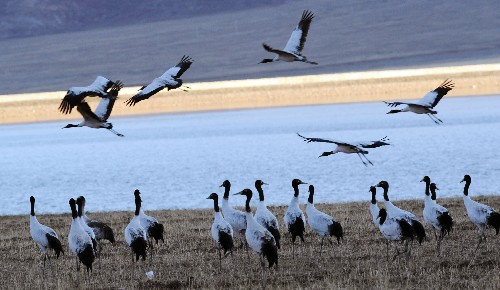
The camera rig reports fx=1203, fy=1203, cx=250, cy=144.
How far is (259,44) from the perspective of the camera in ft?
451

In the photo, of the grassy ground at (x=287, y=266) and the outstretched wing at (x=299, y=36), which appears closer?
the grassy ground at (x=287, y=266)

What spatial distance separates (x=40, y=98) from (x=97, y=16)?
334 feet

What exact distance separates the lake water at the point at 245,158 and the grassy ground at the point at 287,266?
9.83m

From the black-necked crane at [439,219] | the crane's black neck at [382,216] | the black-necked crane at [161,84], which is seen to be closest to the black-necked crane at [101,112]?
the black-necked crane at [161,84]

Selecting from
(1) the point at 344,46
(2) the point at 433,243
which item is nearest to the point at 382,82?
(1) the point at 344,46

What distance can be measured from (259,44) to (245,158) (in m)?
94.2

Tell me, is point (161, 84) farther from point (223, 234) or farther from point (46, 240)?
point (46, 240)

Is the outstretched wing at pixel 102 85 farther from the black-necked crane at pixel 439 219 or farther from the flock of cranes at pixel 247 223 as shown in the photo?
the black-necked crane at pixel 439 219

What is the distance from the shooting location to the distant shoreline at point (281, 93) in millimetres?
79312

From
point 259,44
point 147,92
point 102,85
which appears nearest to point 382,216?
point 147,92

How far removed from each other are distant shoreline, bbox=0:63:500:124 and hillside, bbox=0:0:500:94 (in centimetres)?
2660

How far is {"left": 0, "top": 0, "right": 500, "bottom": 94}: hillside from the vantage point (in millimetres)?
124125

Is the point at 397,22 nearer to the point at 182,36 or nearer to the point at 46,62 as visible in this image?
the point at 182,36

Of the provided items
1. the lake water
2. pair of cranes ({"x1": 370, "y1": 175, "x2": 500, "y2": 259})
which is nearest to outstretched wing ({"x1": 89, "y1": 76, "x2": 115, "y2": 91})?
pair of cranes ({"x1": 370, "y1": 175, "x2": 500, "y2": 259})
